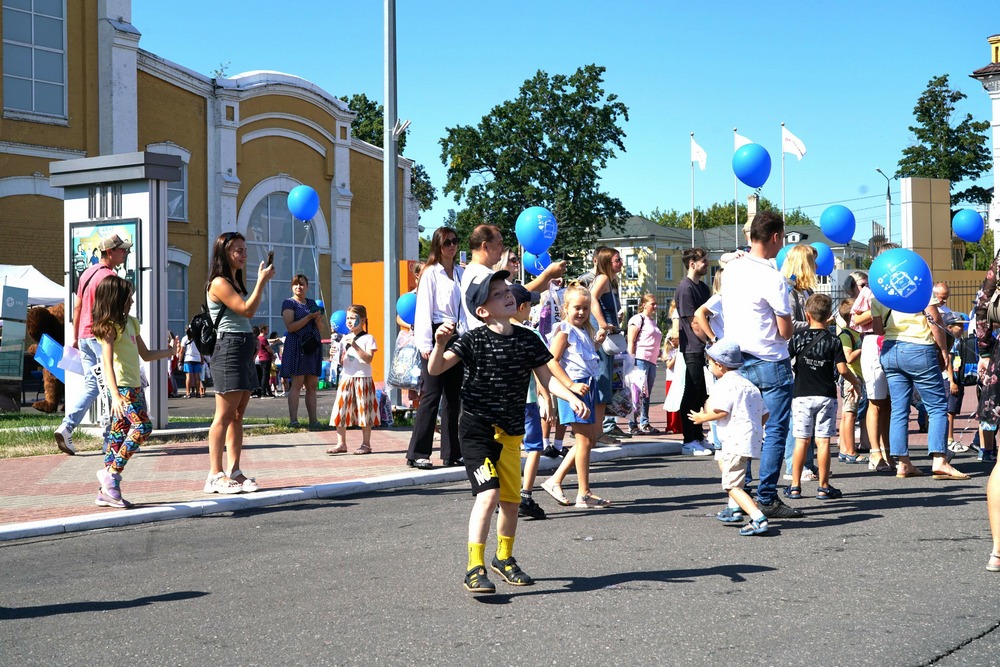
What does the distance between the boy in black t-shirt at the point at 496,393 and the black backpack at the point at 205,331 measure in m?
3.27

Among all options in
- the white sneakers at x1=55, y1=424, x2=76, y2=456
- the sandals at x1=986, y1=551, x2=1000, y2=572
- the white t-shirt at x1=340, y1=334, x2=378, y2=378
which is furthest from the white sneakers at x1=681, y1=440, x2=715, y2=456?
the white sneakers at x1=55, y1=424, x2=76, y2=456

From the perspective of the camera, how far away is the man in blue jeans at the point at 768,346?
740cm

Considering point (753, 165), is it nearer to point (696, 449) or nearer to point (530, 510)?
point (696, 449)

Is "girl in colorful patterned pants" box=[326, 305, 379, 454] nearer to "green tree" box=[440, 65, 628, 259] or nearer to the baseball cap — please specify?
the baseball cap

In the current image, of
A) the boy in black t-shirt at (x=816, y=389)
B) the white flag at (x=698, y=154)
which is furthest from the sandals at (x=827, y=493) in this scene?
the white flag at (x=698, y=154)

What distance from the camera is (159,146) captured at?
30.6 meters

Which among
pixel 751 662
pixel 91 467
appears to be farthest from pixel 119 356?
pixel 751 662

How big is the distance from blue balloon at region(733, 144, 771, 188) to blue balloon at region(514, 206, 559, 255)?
2.72 metres

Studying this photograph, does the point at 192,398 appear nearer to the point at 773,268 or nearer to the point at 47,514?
the point at 47,514

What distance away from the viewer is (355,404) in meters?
11.6

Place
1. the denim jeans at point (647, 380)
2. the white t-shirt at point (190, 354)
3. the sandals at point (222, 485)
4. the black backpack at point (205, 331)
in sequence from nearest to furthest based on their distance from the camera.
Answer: the black backpack at point (205, 331), the sandals at point (222, 485), the denim jeans at point (647, 380), the white t-shirt at point (190, 354)

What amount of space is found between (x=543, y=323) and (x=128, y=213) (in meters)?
5.31

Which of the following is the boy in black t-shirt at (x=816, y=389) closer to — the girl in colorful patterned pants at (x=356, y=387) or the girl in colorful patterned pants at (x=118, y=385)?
the girl in colorful patterned pants at (x=356, y=387)

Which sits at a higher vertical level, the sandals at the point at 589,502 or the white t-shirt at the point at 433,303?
the white t-shirt at the point at 433,303
